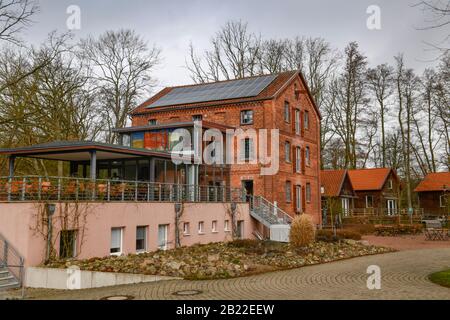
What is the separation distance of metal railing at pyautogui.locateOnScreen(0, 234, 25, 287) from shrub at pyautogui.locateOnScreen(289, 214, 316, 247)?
34.8ft

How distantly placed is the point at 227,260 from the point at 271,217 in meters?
11.6

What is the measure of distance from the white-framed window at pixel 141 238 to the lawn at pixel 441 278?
10.9 meters

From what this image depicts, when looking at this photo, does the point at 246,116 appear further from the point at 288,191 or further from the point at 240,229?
the point at 240,229

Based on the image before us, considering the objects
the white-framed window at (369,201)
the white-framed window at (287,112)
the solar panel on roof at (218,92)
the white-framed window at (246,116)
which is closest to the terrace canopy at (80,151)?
the white-framed window at (246,116)

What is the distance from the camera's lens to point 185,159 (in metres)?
24.0

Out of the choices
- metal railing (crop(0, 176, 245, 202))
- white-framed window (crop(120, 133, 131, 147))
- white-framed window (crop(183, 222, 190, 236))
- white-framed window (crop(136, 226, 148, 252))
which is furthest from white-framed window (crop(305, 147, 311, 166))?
white-framed window (crop(136, 226, 148, 252))

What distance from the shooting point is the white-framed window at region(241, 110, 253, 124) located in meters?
30.2

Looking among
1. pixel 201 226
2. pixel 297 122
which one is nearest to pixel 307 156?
pixel 297 122

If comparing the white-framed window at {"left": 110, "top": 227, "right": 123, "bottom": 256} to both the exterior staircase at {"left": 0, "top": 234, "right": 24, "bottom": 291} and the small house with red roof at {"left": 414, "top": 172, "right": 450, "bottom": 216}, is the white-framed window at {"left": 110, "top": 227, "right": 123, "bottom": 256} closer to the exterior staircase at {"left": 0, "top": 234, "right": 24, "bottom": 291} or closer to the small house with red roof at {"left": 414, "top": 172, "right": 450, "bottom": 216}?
the exterior staircase at {"left": 0, "top": 234, "right": 24, "bottom": 291}

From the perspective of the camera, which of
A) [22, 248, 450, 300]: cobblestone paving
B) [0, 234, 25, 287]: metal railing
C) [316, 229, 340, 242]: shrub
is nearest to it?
[22, 248, 450, 300]: cobblestone paving

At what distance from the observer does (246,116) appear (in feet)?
100.0

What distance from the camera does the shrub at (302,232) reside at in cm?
1931

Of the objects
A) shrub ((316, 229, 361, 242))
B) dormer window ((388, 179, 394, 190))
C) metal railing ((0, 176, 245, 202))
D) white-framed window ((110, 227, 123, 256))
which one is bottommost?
shrub ((316, 229, 361, 242))
